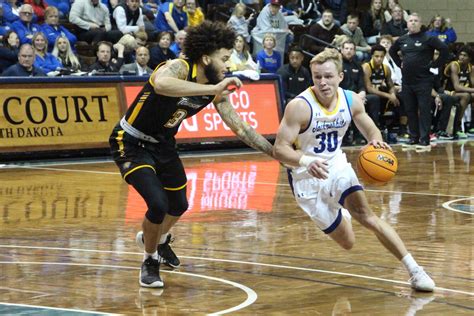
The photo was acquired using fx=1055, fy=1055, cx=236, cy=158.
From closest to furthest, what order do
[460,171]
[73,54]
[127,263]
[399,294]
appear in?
[399,294] < [127,263] < [460,171] < [73,54]

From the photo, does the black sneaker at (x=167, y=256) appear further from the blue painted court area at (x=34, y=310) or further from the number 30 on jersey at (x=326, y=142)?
the blue painted court area at (x=34, y=310)

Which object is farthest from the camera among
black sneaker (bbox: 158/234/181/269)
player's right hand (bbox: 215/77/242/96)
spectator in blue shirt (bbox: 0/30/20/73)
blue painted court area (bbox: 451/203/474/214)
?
spectator in blue shirt (bbox: 0/30/20/73)

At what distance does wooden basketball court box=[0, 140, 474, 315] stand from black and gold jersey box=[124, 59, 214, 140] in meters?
1.10

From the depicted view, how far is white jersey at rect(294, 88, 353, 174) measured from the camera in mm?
7645

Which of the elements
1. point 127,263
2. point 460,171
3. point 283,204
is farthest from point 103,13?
point 127,263

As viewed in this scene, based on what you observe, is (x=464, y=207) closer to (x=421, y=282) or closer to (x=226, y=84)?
(x=421, y=282)

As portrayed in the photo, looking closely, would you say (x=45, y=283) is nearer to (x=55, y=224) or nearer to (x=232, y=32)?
(x=232, y=32)

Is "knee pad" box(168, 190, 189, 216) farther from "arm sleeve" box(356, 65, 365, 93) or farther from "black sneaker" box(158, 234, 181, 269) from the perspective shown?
"arm sleeve" box(356, 65, 365, 93)

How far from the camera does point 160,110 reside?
756 centimetres

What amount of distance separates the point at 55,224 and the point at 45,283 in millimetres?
3002

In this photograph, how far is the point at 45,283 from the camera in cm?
741

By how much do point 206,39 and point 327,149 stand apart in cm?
120

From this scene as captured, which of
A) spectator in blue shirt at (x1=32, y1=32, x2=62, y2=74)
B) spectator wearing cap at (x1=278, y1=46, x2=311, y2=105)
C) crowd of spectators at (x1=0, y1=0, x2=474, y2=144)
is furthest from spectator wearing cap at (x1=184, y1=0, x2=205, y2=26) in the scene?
spectator in blue shirt at (x1=32, y1=32, x2=62, y2=74)

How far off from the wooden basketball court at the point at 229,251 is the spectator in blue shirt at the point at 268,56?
21.6 feet
